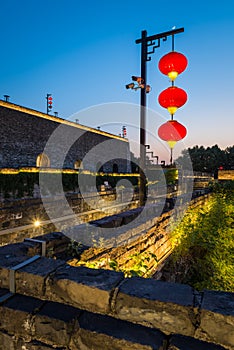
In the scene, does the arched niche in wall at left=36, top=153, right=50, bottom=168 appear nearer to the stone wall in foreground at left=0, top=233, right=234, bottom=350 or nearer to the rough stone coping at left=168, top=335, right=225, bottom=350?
the stone wall in foreground at left=0, top=233, right=234, bottom=350

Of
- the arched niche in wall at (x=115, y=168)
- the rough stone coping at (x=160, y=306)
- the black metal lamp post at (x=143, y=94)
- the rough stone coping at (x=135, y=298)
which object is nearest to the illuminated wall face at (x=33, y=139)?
the arched niche in wall at (x=115, y=168)

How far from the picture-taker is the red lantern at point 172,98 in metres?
4.63

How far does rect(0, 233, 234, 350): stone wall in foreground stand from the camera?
43.7 inches

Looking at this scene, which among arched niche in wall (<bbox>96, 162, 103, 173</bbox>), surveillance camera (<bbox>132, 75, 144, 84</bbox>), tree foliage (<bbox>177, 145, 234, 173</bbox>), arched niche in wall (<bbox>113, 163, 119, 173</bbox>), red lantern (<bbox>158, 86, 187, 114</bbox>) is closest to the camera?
red lantern (<bbox>158, 86, 187, 114</bbox>)

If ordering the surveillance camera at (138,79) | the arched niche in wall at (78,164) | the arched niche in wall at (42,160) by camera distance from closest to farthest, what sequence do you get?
the surveillance camera at (138,79) < the arched niche in wall at (42,160) < the arched niche in wall at (78,164)

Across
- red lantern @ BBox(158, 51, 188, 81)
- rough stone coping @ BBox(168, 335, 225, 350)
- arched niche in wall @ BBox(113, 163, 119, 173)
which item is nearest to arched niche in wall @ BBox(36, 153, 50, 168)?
arched niche in wall @ BBox(113, 163, 119, 173)

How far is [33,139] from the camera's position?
16156 millimetres

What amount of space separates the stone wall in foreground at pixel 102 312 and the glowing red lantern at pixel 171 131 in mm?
3692

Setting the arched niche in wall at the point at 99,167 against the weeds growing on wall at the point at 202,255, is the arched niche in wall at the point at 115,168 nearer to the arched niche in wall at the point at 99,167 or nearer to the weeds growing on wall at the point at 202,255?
the arched niche in wall at the point at 99,167

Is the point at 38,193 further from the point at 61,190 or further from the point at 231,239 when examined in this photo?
the point at 231,239

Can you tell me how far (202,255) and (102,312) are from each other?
16.2 ft

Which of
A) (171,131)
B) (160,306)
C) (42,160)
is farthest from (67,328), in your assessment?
(42,160)

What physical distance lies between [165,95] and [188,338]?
444cm

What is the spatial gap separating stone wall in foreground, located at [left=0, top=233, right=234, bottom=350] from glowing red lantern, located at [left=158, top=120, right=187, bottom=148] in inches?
145
